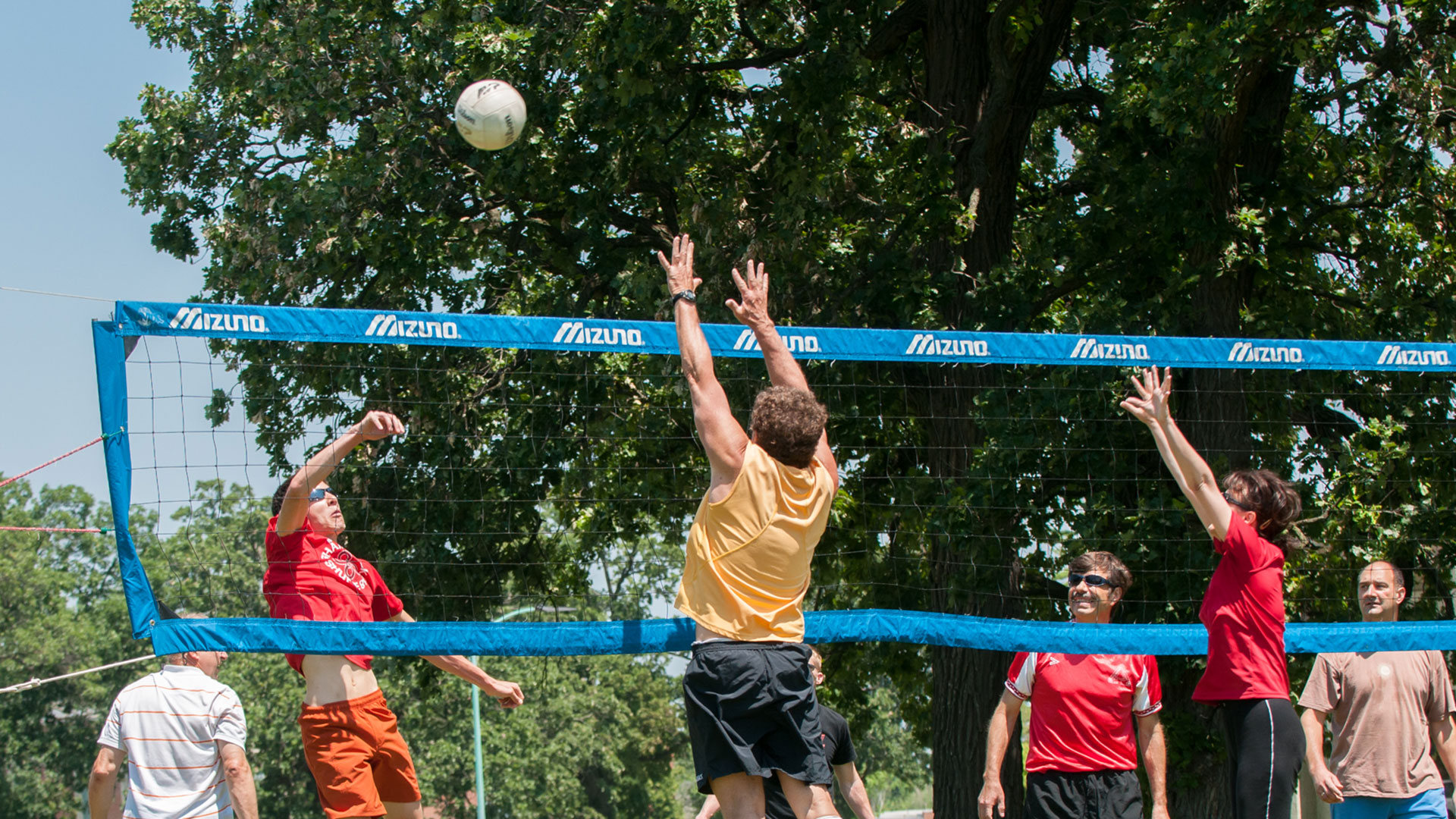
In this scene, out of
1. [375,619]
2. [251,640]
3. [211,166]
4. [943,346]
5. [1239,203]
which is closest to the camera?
[251,640]

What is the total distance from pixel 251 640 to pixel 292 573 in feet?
0.98

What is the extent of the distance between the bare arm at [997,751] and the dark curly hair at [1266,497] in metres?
1.22

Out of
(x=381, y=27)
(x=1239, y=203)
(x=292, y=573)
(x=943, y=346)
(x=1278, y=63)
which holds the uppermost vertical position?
(x=381, y=27)

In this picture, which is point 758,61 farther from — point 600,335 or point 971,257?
point 600,335

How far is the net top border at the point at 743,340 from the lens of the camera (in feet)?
17.1

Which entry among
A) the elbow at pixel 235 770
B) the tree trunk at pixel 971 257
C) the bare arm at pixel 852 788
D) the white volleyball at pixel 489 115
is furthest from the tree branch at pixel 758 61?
the elbow at pixel 235 770

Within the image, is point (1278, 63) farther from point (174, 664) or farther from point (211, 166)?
point (211, 166)

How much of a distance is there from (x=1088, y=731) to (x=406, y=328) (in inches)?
127

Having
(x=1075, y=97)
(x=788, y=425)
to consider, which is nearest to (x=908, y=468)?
(x=1075, y=97)

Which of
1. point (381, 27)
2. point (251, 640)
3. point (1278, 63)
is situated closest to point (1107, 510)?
point (1278, 63)

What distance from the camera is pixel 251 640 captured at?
4973 millimetres

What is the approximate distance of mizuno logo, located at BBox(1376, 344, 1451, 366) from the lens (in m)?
6.46

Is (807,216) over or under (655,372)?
over

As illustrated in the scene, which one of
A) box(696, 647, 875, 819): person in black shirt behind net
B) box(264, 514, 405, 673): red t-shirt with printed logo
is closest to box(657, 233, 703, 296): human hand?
box(264, 514, 405, 673): red t-shirt with printed logo
